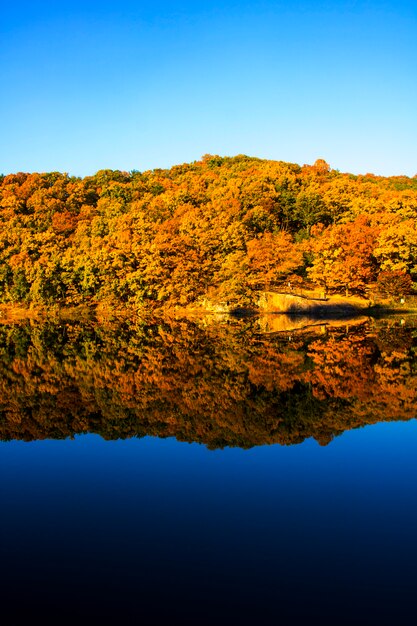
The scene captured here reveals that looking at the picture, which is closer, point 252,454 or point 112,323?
point 252,454

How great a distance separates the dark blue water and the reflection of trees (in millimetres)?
1394

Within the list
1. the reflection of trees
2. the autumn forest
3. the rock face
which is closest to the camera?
the reflection of trees

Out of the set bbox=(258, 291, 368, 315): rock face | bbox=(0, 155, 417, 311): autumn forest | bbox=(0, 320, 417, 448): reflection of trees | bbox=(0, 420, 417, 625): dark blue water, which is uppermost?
bbox=(0, 155, 417, 311): autumn forest

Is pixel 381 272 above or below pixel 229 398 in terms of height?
above

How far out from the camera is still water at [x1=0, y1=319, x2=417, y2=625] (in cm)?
510

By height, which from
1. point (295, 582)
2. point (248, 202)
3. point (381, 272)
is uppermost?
point (248, 202)

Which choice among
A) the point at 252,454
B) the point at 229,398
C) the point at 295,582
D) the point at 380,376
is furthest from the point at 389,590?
the point at 380,376

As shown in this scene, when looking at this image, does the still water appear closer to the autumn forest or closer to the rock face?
the rock face

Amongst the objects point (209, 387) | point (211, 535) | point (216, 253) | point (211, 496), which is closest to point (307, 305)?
point (216, 253)

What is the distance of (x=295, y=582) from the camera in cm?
531

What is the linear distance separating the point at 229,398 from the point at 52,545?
293 inches

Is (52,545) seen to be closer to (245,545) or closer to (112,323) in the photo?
(245,545)

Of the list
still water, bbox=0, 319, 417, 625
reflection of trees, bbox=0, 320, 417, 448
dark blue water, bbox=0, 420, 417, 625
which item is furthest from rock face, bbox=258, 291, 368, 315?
dark blue water, bbox=0, 420, 417, 625

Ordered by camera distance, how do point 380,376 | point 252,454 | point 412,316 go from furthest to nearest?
point 412,316 → point 380,376 → point 252,454
